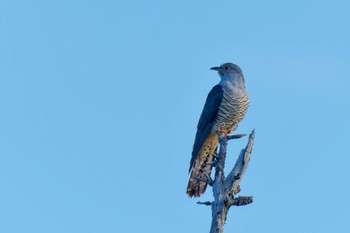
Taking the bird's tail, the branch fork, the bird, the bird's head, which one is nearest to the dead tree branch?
the branch fork

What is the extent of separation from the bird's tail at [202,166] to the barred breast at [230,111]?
0.27 m

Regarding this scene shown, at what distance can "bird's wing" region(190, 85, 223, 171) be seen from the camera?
10.7 meters

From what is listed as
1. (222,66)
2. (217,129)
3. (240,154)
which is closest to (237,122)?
(217,129)

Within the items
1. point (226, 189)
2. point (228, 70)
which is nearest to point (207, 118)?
point (228, 70)

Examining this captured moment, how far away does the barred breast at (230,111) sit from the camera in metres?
10.7

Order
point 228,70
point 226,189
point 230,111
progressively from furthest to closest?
point 228,70 < point 230,111 < point 226,189

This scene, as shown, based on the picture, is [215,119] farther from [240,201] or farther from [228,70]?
[240,201]

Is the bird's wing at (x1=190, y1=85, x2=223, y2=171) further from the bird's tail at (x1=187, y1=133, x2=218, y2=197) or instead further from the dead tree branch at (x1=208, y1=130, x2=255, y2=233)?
the dead tree branch at (x1=208, y1=130, x2=255, y2=233)

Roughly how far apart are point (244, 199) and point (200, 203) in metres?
0.55

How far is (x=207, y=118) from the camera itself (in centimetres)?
1077

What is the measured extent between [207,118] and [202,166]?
756 mm

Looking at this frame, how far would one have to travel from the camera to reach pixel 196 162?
10711mm

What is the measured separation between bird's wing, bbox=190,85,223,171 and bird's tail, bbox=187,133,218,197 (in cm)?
13

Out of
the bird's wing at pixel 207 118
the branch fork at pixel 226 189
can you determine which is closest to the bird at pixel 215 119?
the bird's wing at pixel 207 118
